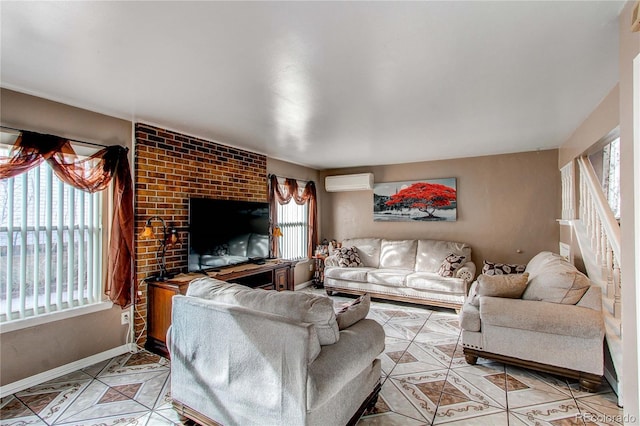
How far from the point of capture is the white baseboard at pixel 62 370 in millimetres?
2375

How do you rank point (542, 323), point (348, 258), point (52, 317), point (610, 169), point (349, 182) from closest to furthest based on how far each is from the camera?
point (542, 323)
point (52, 317)
point (610, 169)
point (348, 258)
point (349, 182)

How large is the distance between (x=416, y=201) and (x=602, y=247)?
2.87 meters

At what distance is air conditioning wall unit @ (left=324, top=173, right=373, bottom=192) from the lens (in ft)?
18.9

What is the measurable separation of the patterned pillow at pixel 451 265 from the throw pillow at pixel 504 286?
5.26 ft

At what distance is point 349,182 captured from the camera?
5.93 meters

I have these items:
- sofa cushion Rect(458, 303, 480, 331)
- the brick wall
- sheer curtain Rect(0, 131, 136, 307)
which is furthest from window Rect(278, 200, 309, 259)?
sofa cushion Rect(458, 303, 480, 331)

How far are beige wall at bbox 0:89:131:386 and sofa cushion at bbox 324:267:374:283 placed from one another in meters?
3.09

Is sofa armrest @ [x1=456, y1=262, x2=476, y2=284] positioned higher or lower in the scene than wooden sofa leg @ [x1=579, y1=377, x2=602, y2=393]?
higher

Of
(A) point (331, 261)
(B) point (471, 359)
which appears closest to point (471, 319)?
(B) point (471, 359)

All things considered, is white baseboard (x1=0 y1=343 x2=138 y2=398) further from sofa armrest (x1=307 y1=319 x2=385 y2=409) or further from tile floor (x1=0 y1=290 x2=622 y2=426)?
sofa armrest (x1=307 y1=319 x2=385 y2=409)

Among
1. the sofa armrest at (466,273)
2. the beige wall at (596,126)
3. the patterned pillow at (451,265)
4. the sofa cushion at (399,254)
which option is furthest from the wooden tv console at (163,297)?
the beige wall at (596,126)

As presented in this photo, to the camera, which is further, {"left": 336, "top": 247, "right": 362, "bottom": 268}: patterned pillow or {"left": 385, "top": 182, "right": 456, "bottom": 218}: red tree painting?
{"left": 336, "top": 247, "right": 362, "bottom": 268}: patterned pillow

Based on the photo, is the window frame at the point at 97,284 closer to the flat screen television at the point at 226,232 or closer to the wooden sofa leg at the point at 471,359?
the flat screen television at the point at 226,232

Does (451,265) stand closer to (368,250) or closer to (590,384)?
(368,250)
